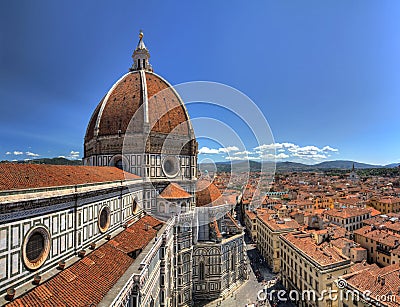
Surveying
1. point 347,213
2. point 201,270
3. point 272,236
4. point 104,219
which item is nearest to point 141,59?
point 104,219

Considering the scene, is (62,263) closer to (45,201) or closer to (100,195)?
(45,201)

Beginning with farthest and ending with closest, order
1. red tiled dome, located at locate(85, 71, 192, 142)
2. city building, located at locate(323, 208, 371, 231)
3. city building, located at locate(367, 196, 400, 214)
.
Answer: city building, located at locate(367, 196, 400, 214), city building, located at locate(323, 208, 371, 231), red tiled dome, located at locate(85, 71, 192, 142)

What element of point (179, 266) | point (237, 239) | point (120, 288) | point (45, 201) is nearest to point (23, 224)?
point (45, 201)

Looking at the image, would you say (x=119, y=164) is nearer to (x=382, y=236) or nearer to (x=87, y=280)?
(x=87, y=280)

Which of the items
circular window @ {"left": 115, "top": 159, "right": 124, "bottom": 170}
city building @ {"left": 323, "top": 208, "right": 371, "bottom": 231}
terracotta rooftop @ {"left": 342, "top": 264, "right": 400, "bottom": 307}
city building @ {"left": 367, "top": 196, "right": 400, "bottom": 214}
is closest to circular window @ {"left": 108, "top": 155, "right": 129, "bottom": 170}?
circular window @ {"left": 115, "top": 159, "right": 124, "bottom": 170}

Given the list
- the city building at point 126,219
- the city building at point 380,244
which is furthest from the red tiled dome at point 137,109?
the city building at point 380,244

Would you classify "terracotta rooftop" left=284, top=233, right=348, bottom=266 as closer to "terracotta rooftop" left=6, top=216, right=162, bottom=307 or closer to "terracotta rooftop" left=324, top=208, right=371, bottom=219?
"terracotta rooftop" left=6, top=216, right=162, bottom=307

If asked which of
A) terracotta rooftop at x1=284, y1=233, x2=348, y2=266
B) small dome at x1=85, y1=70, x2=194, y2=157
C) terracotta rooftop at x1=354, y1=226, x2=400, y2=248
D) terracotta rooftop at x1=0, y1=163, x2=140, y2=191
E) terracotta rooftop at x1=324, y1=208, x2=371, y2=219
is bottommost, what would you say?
terracotta rooftop at x1=354, y1=226, x2=400, y2=248
